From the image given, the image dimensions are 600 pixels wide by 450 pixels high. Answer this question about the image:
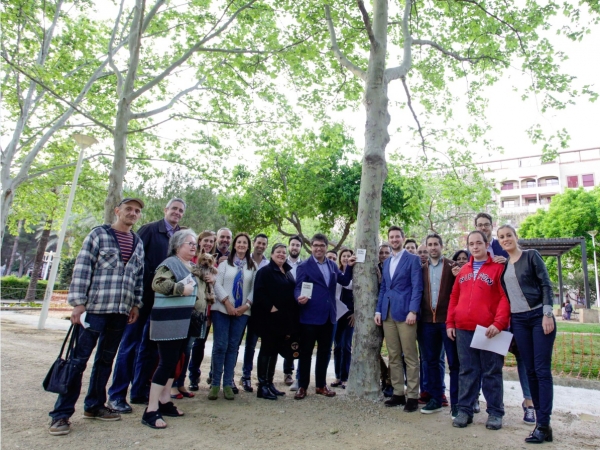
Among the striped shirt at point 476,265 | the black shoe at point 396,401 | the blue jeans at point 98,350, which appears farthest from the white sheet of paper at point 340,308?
the blue jeans at point 98,350

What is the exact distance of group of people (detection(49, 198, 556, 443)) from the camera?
3826mm

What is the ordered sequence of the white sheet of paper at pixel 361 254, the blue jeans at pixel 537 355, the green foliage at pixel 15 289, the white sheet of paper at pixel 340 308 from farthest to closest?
the green foliage at pixel 15 289 → the white sheet of paper at pixel 340 308 → the white sheet of paper at pixel 361 254 → the blue jeans at pixel 537 355

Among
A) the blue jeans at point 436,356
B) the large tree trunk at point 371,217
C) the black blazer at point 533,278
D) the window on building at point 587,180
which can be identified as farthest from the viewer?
the window on building at point 587,180

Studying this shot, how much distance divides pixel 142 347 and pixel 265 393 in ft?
5.36

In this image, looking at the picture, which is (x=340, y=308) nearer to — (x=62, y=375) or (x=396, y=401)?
(x=396, y=401)

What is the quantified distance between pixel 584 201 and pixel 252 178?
3106 centimetres

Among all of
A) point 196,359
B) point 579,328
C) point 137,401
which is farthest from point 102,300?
point 579,328

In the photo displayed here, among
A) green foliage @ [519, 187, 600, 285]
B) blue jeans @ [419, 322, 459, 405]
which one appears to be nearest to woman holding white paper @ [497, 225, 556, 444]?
blue jeans @ [419, 322, 459, 405]

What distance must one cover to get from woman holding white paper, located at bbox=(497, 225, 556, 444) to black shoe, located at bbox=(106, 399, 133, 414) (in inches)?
158

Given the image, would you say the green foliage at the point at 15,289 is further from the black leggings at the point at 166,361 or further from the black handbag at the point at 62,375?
the black leggings at the point at 166,361

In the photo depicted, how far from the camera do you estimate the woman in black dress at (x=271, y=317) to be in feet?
16.6

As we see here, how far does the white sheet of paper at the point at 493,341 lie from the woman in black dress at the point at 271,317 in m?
2.20

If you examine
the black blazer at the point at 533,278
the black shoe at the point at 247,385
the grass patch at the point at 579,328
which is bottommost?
the black shoe at the point at 247,385

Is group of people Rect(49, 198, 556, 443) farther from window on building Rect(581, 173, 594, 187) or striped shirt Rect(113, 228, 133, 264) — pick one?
window on building Rect(581, 173, 594, 187)
